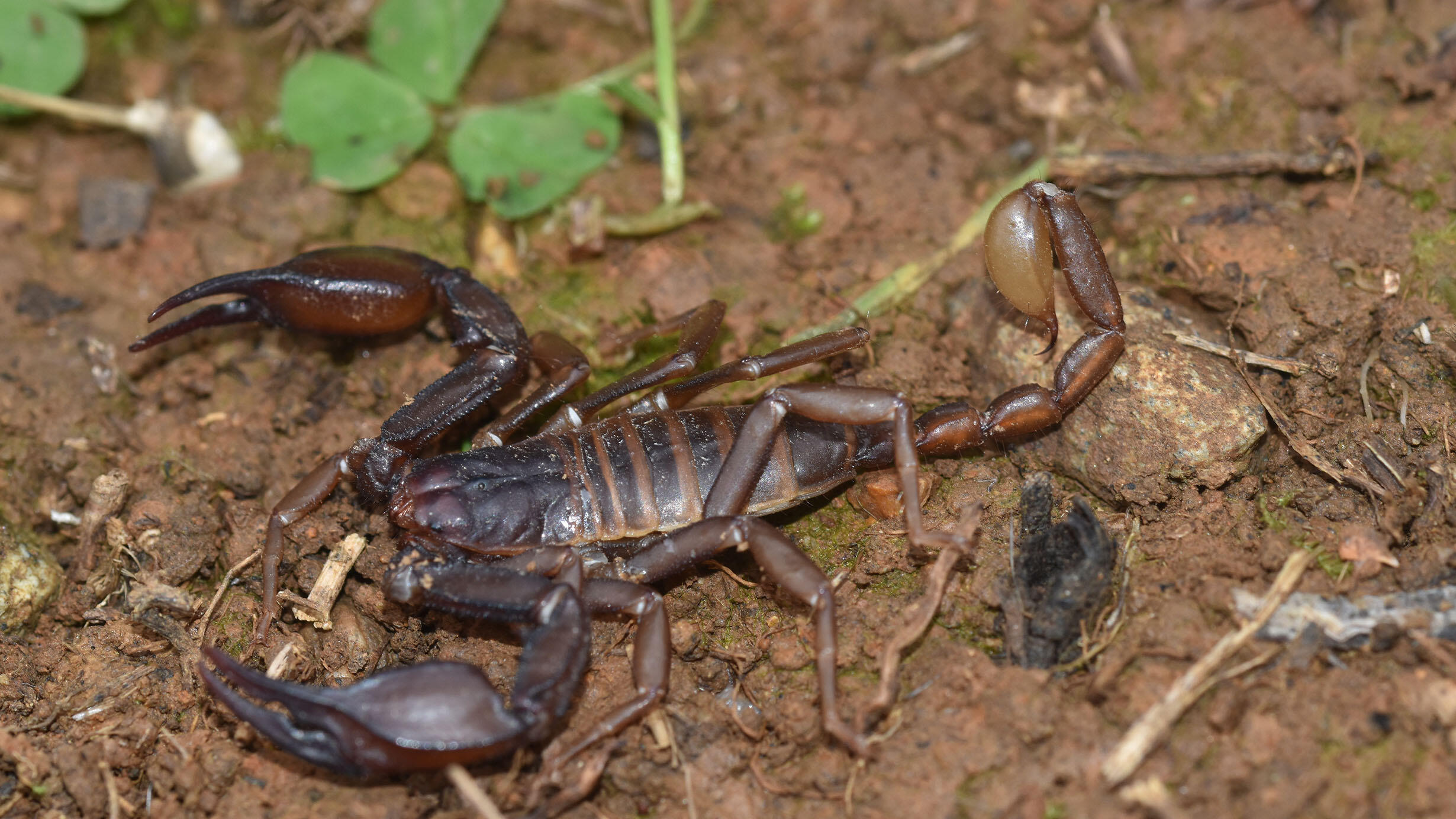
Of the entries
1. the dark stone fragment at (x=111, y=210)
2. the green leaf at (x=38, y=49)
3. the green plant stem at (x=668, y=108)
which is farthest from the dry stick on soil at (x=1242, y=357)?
the green leaf at (x=38, y=49)

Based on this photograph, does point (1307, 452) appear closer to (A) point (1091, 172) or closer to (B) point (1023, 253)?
(B) point (1023, 253)

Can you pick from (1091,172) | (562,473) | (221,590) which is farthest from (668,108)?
(221,590)

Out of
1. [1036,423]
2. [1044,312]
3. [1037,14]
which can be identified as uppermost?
[1037,14]

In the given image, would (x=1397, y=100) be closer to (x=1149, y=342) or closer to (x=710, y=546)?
(x=1149, y=342)

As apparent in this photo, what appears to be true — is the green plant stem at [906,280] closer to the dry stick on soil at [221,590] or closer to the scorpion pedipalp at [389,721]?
the scorpion pedipalp at [389,721]

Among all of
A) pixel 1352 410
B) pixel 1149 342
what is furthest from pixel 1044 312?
pixel 1352 410

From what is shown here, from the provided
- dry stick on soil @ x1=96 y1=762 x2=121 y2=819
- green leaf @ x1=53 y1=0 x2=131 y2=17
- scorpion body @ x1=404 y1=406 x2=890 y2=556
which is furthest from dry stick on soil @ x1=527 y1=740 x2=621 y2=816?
green leaf @ x1=53 y1=0 x2=131 y2=17

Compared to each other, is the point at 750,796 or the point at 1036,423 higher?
the point at 1036,423

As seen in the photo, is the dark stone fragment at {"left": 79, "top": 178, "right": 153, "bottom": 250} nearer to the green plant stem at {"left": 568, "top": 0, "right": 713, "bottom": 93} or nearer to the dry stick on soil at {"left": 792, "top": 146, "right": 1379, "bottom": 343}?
the green plant stem at {"left": 568, "top": 0, "right": 713, "bottom": 93}
